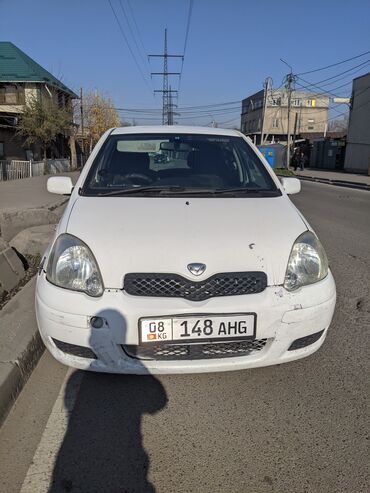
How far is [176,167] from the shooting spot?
389cm

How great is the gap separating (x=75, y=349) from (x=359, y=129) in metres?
33.6

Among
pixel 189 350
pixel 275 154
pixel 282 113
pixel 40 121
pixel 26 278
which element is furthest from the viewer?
pixel 282 113

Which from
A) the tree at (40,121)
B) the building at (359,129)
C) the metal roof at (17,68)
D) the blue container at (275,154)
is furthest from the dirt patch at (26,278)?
the blue container at (275,154)

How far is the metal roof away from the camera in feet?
115

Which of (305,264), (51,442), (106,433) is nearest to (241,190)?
(305,264)

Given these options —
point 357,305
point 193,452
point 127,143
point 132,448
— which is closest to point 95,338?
point 132,448

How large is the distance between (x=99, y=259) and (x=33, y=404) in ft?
3.24

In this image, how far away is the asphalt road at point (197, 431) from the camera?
2.07 meters

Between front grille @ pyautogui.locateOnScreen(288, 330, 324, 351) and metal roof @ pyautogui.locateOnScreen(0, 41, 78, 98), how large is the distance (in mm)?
36843

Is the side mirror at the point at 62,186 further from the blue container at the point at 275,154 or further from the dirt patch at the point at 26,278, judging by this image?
the blue container at the point at 275,154

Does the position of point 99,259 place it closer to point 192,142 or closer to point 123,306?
point 123,306

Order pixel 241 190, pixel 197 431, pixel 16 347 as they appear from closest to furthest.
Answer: pixel 197 431 < pixel 16 347 < pixel 241 190

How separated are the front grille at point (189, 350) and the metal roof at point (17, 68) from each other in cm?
3672

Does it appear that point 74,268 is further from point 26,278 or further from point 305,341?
point 26,278
